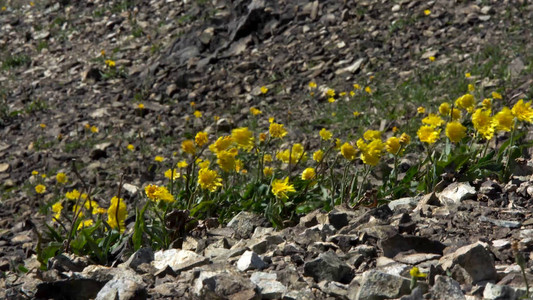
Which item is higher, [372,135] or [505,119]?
[505,119]

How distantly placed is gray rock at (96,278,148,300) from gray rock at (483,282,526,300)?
1302 mm

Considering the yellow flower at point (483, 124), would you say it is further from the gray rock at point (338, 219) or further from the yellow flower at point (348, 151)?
the gray rock at point (338, 219)

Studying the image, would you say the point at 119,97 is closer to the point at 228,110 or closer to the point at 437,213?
the point at 228,110

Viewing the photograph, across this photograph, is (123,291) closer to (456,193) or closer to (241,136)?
(241,136)

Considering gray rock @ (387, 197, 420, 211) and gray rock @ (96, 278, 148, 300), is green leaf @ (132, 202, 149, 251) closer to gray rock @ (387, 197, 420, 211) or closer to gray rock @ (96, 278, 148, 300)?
gray rock @ (96, 278, 148, 300)

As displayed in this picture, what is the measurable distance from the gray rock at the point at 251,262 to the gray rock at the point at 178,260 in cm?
19

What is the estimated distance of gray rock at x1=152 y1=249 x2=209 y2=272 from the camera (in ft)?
9.10

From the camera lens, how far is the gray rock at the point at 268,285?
7.71 feet

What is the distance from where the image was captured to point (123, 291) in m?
2.40

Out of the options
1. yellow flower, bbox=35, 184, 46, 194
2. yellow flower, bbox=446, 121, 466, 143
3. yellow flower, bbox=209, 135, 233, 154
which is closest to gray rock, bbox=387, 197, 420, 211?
yellow flower, bbox=446, 121, 466, 143

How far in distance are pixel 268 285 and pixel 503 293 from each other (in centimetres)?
87

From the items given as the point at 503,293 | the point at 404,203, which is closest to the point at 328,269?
the point at 503,293

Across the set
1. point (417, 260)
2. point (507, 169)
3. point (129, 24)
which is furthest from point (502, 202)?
point (129, 24)

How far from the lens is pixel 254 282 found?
247 centimetres
